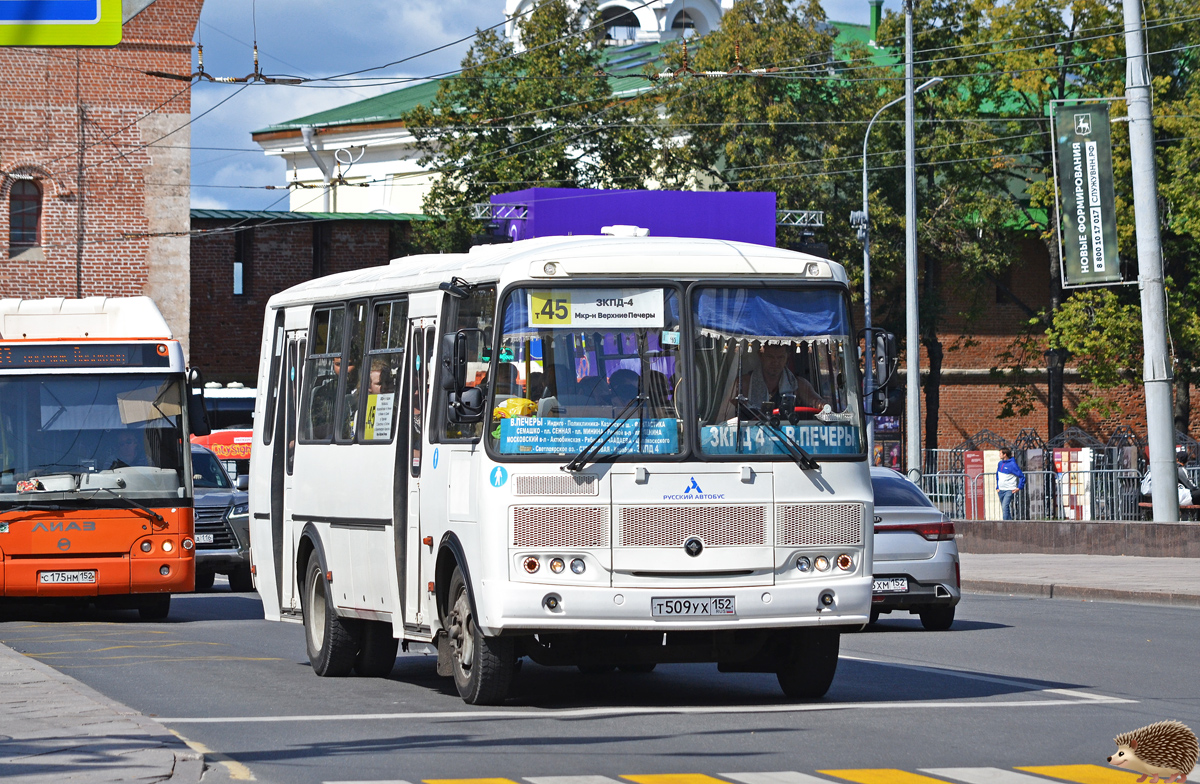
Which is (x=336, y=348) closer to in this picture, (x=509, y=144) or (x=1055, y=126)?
(x=1055, y=126)

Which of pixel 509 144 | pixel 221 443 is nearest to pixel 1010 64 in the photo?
pixel 509 144

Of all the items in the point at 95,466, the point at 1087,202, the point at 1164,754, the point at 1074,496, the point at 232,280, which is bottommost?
the point at 1164,754

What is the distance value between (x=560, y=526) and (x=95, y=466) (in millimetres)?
9495

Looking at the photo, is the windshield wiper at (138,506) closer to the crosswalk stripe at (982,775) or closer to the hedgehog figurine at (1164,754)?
the crosswalk stripe at (982,775)

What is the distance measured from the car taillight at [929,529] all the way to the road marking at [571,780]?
9459 millimetres

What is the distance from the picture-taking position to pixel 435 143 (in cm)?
5941

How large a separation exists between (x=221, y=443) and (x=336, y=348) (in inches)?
1246

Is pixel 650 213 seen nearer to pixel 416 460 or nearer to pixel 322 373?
pixel 322 373

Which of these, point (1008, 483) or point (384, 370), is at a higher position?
point (384, 370)

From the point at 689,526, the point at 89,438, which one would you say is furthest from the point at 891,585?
the point at 89,438

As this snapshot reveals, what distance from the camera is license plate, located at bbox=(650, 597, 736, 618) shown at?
1056 cm

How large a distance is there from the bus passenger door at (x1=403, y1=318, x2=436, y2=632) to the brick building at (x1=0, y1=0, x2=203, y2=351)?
1569 inches

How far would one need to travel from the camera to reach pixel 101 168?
50.4m

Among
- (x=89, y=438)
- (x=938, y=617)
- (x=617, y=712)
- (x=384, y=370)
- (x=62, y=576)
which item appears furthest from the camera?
(x=89, y=438)
